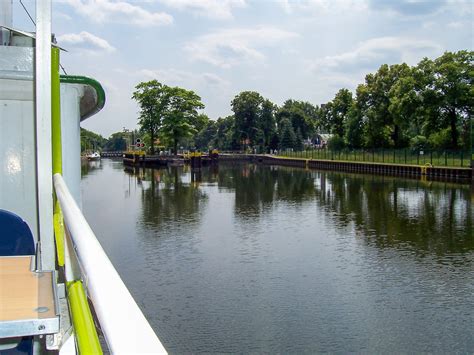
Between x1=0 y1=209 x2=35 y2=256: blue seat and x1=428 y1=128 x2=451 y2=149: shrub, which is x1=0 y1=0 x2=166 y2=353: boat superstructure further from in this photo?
x1=428 y1=128 x2=451 y2=149: shrub

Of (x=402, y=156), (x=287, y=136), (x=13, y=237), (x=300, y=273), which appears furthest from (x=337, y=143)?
(x=13, y=237)

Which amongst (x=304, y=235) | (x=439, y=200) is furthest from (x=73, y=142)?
(x=439, y=200)

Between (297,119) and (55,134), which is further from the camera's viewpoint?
(297,119)

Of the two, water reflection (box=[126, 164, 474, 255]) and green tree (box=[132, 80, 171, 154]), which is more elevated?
green tree (box=[132, 80, 171, 154])

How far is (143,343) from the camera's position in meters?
0.89

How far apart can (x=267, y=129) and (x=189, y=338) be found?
261 feet

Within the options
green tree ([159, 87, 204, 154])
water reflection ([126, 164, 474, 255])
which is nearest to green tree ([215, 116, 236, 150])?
green tree ([159, 87, 204, 154])

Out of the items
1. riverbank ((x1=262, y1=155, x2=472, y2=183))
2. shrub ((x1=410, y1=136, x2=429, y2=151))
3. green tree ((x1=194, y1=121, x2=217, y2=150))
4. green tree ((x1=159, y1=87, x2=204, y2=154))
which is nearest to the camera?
riverbank ((x1=262, y1=155, x2=472, y2=183))

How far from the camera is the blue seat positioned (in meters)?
2.65

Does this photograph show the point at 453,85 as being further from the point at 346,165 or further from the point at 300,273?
the point at 300,273

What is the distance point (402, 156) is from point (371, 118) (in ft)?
21.0

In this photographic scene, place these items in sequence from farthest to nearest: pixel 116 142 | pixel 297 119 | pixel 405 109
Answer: pixel 116 142 → pixel 297 119 → pixel 405 109

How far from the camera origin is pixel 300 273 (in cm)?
1252

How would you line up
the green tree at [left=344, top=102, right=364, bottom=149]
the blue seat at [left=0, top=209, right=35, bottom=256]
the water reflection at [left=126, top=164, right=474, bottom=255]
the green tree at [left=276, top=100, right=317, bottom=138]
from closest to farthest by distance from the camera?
1. the blue seat at [left=0, top=209, right=35, bottom=256]
2. the water reflection at [left=126, top=164, right=474, bottom=255]
3. the green tree at [left=344, top=102, right=364, bottom=149]
4. the green tree at [left=276, top=100, right=317, bottom=138]
